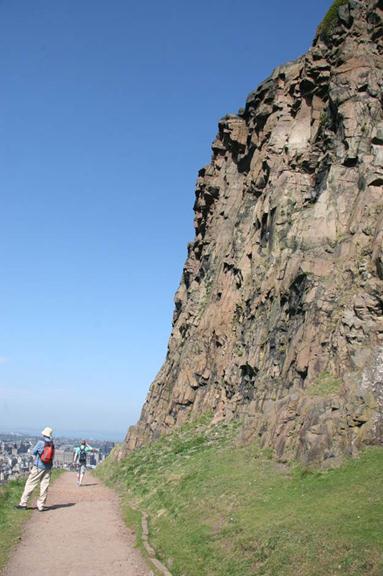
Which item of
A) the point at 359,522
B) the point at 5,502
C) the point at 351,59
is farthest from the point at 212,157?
the point at 359,522

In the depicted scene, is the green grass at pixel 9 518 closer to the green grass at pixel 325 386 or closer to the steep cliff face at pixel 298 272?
the steep cliff face at pixel 298 272

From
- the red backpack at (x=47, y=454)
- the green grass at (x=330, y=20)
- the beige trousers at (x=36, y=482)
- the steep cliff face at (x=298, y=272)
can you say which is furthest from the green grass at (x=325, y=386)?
the green grass at (x=330, y=20)

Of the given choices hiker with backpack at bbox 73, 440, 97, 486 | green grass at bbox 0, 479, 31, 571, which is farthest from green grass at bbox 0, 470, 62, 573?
hiker with backpack at bbox 73, 440, 97, 486

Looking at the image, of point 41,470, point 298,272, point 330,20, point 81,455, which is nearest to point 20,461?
point 81,455

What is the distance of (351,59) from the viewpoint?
31.5m

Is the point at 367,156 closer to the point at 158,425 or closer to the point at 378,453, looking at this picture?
the point at 378,453

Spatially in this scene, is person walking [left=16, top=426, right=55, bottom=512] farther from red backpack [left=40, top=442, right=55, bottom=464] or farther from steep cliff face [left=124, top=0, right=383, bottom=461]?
steep cliff face [left=124, top=0, right=383, bottom=461]

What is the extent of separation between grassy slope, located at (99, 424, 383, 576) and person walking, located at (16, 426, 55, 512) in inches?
132

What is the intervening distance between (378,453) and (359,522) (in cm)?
477

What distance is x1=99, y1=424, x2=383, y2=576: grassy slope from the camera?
414 inches

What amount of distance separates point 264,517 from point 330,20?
31233 millimetres

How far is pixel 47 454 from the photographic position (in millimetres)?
19234

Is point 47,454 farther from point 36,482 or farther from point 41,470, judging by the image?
point 36,482

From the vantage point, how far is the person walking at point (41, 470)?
750 inches
